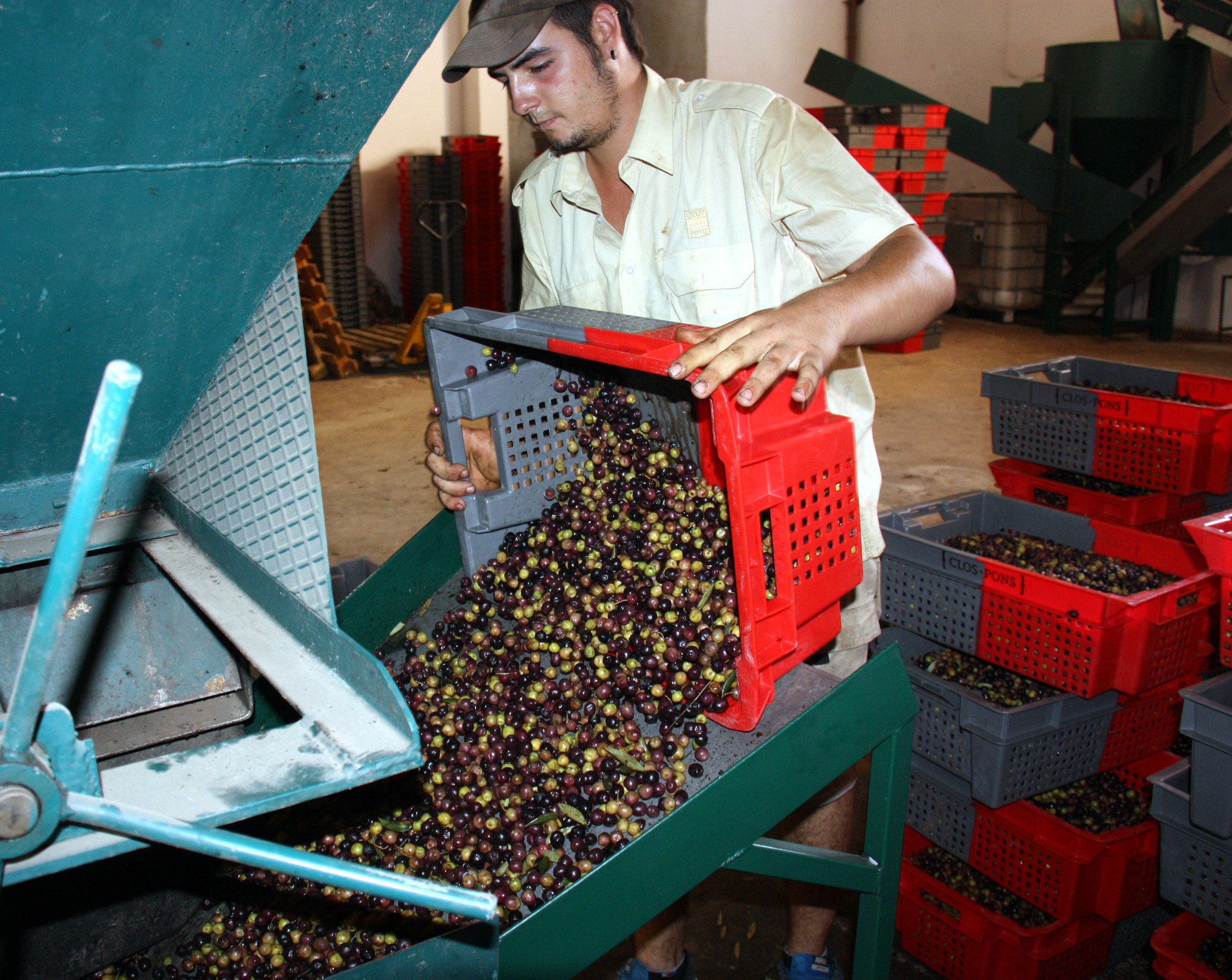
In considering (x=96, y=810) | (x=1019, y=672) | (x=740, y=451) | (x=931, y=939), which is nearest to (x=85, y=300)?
(x=96, y=810)

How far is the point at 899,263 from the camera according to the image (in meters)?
1.88

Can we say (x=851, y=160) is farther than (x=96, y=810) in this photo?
Yes

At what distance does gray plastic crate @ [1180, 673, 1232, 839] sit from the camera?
7.28 feet

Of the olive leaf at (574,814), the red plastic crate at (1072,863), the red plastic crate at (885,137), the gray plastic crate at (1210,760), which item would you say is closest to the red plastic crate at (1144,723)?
the red plastic crate at (1072,863)

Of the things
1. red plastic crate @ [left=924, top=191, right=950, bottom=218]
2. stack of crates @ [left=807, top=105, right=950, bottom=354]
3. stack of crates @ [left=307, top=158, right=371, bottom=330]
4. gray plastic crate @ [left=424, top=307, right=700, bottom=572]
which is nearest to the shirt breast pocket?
gray plastic crate @ [left=424, top=307, right=700, bottom=572]

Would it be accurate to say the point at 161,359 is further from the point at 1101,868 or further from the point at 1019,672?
the point at 1101,868

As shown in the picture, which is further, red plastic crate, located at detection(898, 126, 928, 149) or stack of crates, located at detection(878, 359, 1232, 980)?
red plastic crate, located at detection(898, 126, 928, 149)

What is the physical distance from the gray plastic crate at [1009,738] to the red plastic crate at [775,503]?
118cm

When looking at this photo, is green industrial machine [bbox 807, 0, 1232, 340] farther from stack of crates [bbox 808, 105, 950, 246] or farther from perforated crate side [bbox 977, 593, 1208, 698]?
perforated crate side [bbox 977, 593, 1208, 698]

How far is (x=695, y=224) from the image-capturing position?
2303mm

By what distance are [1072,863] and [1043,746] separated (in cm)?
31

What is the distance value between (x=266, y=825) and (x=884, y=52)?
13.3 metres

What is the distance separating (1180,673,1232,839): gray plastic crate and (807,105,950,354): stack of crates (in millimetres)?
7338

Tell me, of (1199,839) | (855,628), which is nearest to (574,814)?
(855,628)
